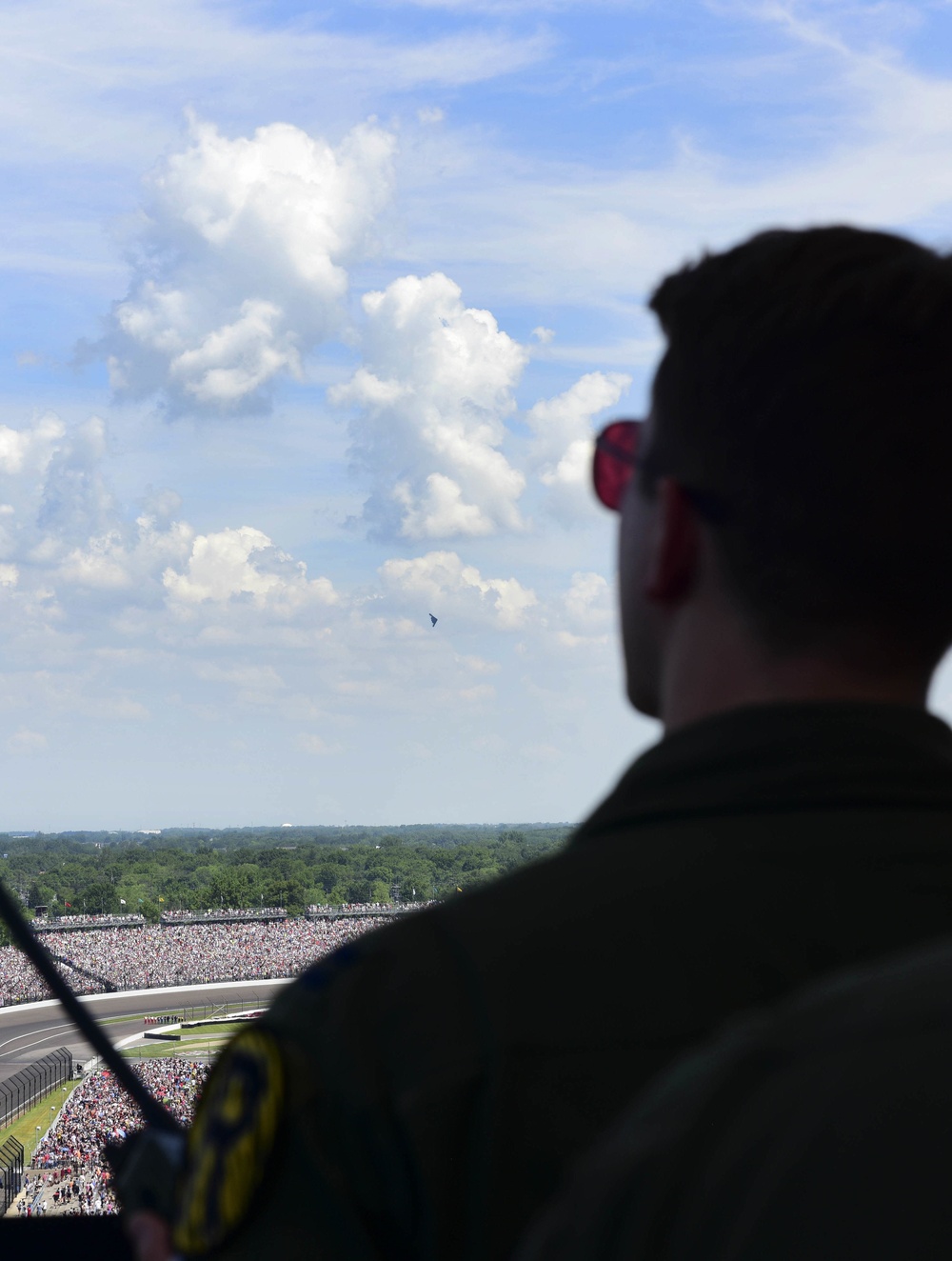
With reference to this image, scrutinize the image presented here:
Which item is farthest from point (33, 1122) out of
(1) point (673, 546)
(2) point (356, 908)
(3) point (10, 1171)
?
(2) point (356, 908)

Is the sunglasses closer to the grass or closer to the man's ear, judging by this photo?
the man's ear

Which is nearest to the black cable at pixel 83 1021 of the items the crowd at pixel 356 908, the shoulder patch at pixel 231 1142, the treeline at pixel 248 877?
the shoulder patch at pixel 231 1142

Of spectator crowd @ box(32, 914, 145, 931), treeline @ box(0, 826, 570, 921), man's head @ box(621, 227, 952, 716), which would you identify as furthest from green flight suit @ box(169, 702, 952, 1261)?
spectator crowd @ box(32, 914, 145, 931)

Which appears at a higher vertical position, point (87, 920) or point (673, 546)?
point (673, 546)

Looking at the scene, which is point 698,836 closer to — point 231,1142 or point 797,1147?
point 231,1142

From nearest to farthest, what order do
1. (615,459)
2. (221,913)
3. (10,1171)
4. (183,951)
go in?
(615,459) < (10,1171) < (183,951) < (221,913)

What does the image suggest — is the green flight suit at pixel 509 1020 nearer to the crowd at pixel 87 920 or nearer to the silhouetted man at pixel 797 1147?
the silhouetted man at pixel 797 1147
